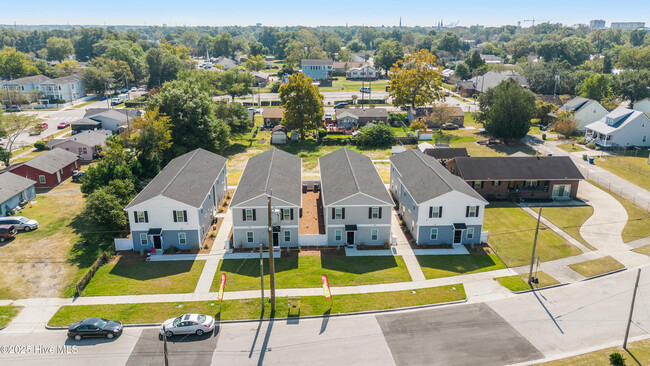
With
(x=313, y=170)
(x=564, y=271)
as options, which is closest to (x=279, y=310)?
(x=564, y=271)

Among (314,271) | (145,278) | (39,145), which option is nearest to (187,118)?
(39,145)

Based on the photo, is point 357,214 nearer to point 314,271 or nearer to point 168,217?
point 314,271

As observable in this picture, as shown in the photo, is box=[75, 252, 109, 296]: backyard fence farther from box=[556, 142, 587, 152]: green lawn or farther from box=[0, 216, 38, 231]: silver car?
box=[556, 142, 587, 152]: green lawn

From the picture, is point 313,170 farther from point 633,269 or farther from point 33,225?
point 633,269

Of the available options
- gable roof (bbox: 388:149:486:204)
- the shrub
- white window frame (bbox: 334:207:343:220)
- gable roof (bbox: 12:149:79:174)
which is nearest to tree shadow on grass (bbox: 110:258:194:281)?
white window frame (bbox: 334:207:343:220)

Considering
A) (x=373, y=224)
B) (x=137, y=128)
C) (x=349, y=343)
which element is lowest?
Result: (x=349, y=343)

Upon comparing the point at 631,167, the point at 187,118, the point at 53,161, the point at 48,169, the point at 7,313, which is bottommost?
the point at 7,313
